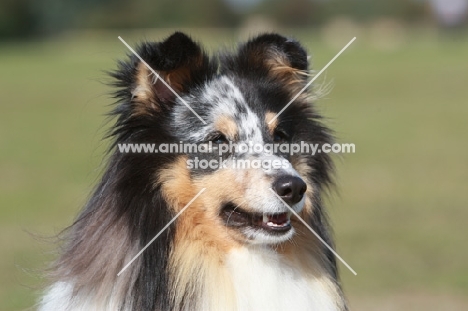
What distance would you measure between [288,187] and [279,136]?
62cm

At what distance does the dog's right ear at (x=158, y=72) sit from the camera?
4.71 m

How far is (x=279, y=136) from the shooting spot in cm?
509

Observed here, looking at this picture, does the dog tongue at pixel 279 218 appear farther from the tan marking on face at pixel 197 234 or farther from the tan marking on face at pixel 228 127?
the tan marking on face at pixel 228 127

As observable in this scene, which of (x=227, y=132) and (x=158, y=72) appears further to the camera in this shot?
(x=227, y=132)

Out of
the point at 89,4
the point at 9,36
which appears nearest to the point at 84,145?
the point at 9,36

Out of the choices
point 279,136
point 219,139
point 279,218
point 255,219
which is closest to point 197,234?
point 255,219

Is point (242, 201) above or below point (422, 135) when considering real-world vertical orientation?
above

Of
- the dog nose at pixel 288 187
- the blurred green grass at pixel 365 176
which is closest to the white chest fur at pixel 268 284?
the dog nose at pixel 288 187

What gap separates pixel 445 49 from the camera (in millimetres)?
51312

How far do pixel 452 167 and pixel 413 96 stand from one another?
13.5 meters

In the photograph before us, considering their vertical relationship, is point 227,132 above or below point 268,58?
below

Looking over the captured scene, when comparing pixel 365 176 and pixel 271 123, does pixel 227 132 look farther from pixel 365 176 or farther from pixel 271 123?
pixel 365 176

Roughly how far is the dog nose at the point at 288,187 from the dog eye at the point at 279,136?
51 cm

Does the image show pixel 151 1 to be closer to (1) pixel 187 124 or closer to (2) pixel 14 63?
(2) pixel 14 63
